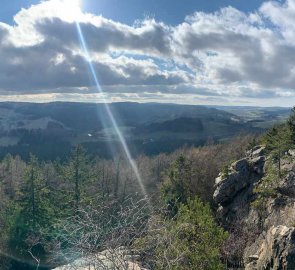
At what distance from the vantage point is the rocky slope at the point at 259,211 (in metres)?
18.0

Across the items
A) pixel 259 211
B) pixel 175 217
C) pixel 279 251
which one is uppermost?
pixel 279 251

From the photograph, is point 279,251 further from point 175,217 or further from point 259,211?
point 259,211

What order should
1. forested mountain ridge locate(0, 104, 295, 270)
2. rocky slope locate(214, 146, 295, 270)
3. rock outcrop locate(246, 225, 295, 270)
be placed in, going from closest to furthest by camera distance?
1. forested mountain ridge locate(0, 104, 295, 270)
2. rock outcrop locate(246, 225, 295, 270)
3. rocky slope locate(214, 146, 295, 270)

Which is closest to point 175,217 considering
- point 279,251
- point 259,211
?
point 259,211

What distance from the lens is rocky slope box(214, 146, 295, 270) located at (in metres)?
18.0

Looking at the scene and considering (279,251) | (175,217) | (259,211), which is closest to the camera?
(279,251)

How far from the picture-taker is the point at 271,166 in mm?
34250

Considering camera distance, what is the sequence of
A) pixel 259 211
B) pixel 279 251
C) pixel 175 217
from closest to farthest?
1. pixel 279 251
2. pixel 175 217
3. pixel 259 211

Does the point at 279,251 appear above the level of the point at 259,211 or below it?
above

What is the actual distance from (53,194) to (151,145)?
13673cm

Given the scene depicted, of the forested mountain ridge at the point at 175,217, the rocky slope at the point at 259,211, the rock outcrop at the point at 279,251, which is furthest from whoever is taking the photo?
the rocky slope at the point at 259,211

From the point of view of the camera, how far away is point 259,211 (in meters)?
30.0

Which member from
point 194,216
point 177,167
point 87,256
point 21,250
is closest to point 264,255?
point 194,216

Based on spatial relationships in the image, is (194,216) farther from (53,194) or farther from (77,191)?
(53,194)
